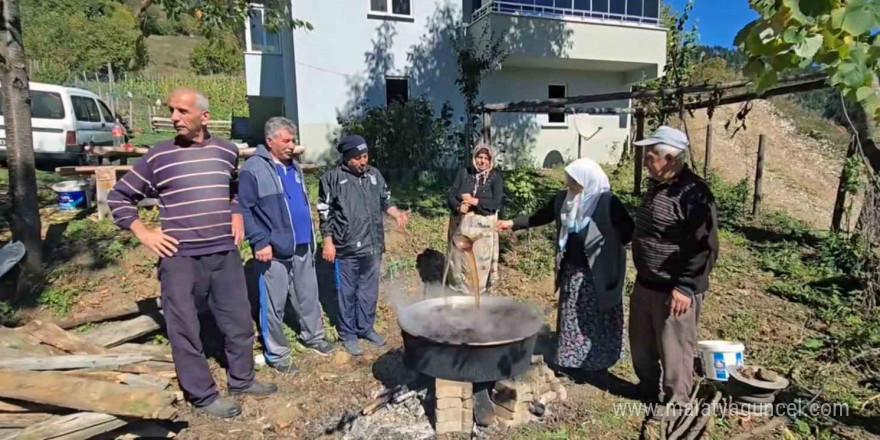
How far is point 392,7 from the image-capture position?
1175cm

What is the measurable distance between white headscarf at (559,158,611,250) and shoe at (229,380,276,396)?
242 cm

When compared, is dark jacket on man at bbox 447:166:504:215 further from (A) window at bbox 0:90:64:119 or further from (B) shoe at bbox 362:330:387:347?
(A) window at bbox 0:90:64:119

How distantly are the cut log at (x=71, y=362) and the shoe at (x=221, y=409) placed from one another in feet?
2.05

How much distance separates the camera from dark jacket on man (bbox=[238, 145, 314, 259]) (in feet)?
11.5

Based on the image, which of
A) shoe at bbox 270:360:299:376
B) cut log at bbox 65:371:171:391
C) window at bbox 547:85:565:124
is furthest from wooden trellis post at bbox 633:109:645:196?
cut log at bbox 65:371:171:391

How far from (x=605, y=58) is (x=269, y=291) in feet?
36.9

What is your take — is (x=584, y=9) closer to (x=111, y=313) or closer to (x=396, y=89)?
(x=396, y=89)

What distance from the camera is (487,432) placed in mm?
3152

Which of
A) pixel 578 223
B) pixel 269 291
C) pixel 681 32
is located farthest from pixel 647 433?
pixel 681 32

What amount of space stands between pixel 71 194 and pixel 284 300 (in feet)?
14.0

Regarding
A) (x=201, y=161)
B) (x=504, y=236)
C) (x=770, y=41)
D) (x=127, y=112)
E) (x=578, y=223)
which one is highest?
(x=127, y=112)

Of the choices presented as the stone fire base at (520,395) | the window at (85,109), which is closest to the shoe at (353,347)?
the stone fire base at (520,395)

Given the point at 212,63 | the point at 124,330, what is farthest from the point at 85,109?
the point at 212,63

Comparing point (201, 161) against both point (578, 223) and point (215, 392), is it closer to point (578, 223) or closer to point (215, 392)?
point (215, 392)
